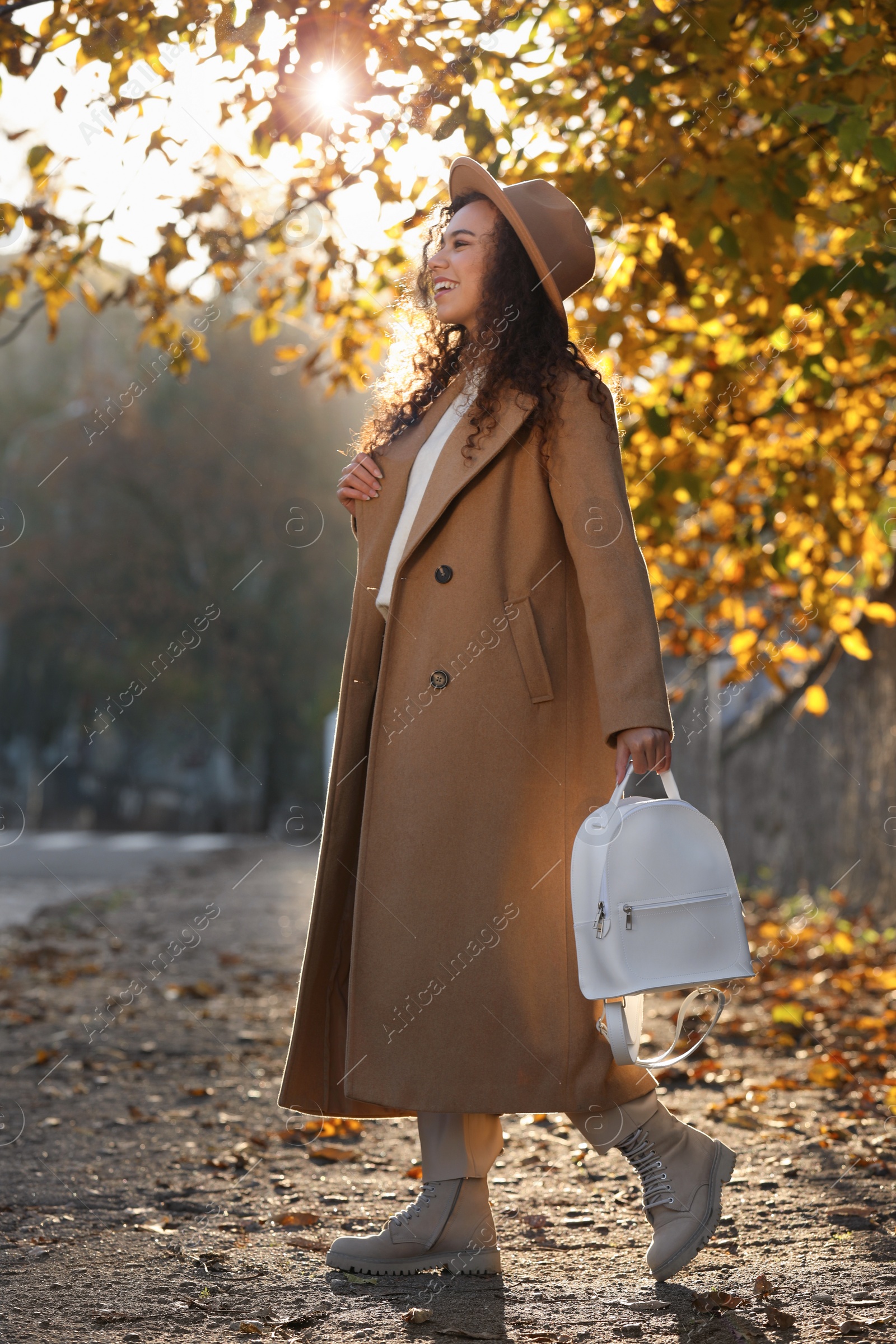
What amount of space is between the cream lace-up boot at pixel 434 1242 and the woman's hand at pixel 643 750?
3.10 ft

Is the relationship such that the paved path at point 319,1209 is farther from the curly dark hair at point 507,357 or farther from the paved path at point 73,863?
the paved path at point 73,863

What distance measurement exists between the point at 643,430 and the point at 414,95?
1.90 metres

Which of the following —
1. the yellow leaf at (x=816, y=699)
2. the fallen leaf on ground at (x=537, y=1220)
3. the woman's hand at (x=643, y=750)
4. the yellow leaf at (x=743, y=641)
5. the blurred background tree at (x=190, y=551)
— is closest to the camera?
the woman's hand at (x=643, y=750)

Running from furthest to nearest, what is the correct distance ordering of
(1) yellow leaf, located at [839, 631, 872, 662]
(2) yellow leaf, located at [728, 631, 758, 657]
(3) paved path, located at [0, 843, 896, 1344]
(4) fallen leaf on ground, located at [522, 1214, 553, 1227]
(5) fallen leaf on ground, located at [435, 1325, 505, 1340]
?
(2) yellow leaf, located at [728, 631, 758, 657] < (1) yellow leaf, located at [839, 631, 872, 662] < (4) fallen leaf on ground, located at [522, 1214, 553, 1227] < (3) paved path, located at [0, 843, 896, 1344] < (5) fallen leaf on ground, located at [435, 1325, 505, 1340]

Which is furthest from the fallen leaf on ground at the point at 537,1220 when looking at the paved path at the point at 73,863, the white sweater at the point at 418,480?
the paved path at the point at 73,863

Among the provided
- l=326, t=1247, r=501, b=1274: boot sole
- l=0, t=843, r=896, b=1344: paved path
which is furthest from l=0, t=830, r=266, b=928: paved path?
l=326, t=1247, r=501, b=1274: boot sole

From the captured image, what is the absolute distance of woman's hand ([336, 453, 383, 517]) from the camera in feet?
10.1

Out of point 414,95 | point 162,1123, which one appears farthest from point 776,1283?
point 414,95

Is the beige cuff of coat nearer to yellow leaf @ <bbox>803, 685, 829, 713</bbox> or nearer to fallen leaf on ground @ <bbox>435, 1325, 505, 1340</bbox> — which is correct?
fallen leaf on ground @ <bbox>435, 1325, 505, 1340</bbox>

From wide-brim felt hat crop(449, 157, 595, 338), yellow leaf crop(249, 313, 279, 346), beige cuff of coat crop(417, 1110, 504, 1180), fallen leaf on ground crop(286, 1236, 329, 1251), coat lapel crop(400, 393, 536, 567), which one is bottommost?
fallen leaf on ground crop(286, 1236, 329, 1251)

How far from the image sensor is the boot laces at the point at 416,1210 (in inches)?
112

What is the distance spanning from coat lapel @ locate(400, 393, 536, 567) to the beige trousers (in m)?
1.20

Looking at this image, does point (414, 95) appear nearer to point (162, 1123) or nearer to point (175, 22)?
point (175, 22)

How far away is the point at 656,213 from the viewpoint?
14.2 feet
